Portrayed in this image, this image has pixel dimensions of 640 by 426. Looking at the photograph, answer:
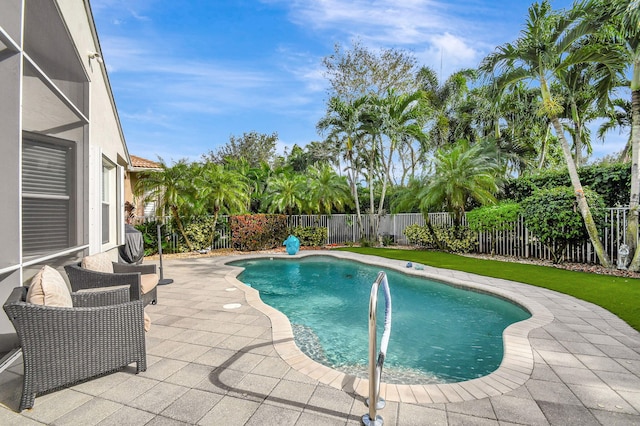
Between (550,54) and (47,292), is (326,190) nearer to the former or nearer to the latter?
(550,54)

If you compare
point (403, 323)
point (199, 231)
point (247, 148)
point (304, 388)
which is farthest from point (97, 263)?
point (247, 148)

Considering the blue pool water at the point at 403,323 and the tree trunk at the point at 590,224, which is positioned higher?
the tree trunk at the point at 590,224

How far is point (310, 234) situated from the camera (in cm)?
1725

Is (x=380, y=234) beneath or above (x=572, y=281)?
above

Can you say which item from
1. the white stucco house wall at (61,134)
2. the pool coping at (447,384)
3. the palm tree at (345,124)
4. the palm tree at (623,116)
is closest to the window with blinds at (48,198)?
the white stucco house wall at (61,134)

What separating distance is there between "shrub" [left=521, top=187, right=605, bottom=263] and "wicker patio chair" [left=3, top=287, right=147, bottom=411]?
465 inches

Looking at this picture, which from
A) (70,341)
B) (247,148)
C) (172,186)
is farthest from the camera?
(247,148)

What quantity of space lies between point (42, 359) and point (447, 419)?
11.3ft

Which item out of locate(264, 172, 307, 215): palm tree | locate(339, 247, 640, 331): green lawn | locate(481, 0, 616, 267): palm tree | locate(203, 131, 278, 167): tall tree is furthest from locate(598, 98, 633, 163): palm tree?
locate(203, 131, 278, 167): tall tree

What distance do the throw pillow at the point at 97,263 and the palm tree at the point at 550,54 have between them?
12.1 m

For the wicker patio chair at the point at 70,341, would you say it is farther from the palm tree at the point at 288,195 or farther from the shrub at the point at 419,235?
the shrub at the point at 419,235

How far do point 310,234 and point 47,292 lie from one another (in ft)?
48.0

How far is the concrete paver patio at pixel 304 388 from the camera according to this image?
97.0 inches

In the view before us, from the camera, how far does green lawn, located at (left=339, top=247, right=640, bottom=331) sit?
569 cm
